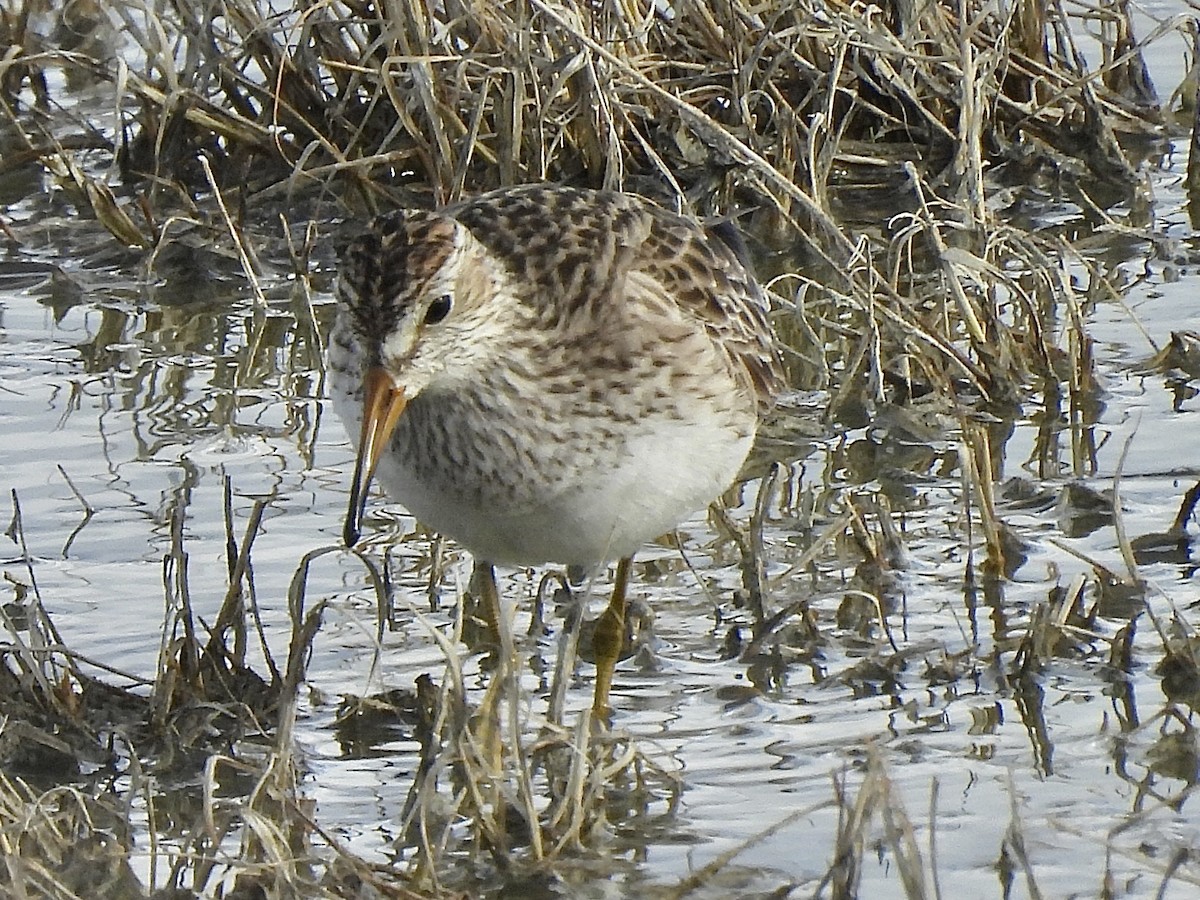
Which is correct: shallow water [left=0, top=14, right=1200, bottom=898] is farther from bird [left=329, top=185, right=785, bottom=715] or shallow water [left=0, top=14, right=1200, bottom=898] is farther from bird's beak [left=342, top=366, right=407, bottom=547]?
bird [left=329, top=185, right=785, bottom=715]

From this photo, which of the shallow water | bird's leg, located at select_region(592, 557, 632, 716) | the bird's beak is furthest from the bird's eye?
bird's leg, located at select_region(592, 557, 632, 716)

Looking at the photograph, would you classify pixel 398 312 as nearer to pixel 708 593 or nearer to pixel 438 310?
pixel 438 310

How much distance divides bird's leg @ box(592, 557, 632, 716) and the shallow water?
0.24 ft

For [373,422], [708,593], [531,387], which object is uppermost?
[531,387]

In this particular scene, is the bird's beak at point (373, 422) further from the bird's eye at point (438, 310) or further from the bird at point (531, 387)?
the bird's eye at point (438, 310)

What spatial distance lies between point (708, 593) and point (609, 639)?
0.39 meters

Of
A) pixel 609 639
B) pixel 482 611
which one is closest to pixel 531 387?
pixel 609 639

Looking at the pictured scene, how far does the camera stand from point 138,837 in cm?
471

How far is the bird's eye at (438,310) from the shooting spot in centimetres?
482

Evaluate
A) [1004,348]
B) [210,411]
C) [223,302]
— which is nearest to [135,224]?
[223,302]

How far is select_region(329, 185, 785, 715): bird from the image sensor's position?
4.81m

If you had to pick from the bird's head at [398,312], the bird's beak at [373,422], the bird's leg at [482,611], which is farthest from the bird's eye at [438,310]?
the bird's leg at [482,611]

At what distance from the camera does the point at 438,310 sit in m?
4.84

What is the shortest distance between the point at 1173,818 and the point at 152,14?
435 cm
